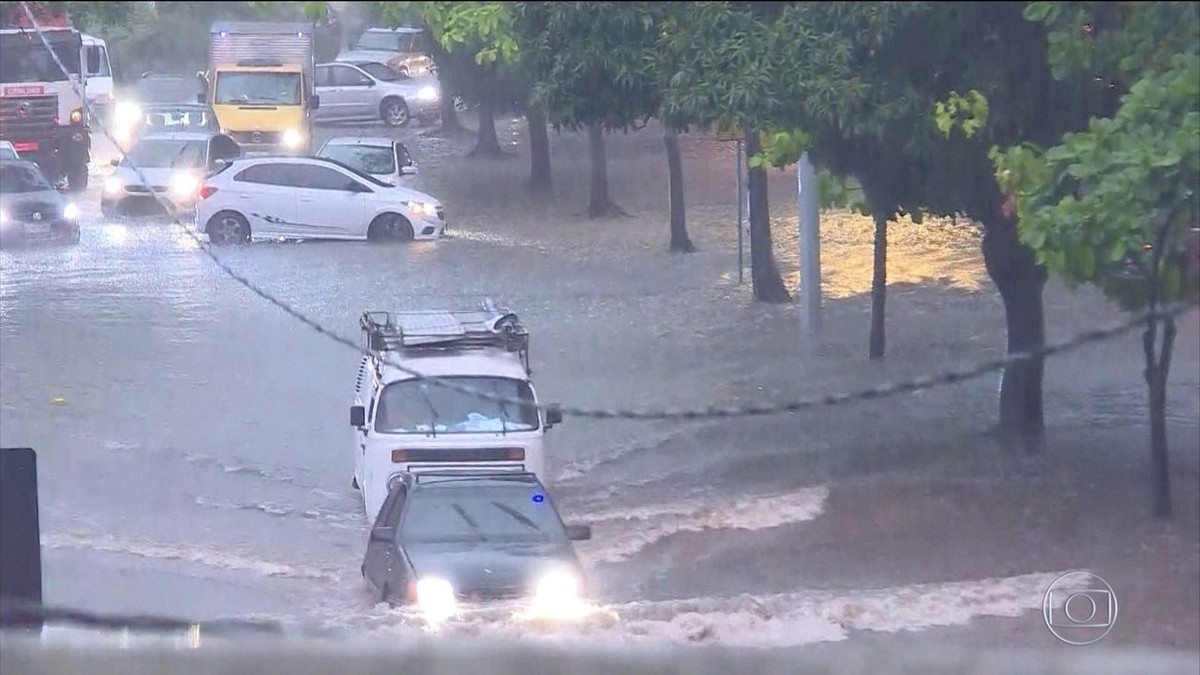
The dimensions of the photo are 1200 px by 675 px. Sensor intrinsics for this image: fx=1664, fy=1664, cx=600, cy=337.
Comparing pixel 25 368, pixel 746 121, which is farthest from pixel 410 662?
pixel 25 368

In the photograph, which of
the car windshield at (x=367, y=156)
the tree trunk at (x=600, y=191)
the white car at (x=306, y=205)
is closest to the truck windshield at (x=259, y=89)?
the white car at (x=306, y=205)

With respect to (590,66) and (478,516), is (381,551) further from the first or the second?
(590,66)

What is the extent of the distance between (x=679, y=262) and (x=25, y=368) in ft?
33.7

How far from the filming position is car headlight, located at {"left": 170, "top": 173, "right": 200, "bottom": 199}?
23.9 metres

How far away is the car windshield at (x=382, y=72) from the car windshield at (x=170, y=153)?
119 inches

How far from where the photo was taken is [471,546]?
9711mm

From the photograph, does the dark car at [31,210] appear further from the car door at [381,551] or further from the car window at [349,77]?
the car door at [381,551]

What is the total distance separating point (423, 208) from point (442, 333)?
13856 mm

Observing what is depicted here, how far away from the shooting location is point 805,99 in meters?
9.73

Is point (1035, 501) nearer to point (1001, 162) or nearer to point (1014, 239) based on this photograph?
point (1014, 239)

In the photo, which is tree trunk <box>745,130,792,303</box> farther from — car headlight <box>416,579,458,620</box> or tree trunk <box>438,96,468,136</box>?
car headlight <box>416,579,458,620</box>

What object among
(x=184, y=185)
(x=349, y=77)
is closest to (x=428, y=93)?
(x=349, y=77)

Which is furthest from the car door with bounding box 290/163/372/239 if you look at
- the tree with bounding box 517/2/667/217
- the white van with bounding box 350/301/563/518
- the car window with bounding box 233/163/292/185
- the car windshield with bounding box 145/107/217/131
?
the tree with bounding box 517/2/667/217

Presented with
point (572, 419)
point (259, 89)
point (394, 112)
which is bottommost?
point (572, 419)
